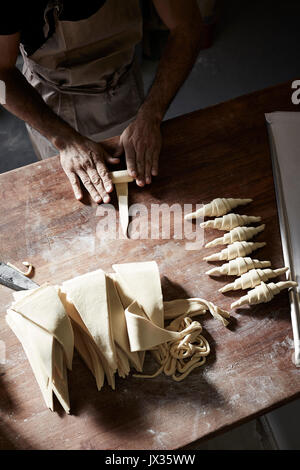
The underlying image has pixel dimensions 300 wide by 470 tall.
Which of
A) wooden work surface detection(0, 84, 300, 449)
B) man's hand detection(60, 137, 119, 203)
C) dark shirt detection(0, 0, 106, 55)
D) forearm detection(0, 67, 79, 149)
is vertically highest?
dark shirt detection(0, 0, 106, 55)

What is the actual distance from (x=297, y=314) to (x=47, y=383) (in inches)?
33.5

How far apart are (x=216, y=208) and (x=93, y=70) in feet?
3.10

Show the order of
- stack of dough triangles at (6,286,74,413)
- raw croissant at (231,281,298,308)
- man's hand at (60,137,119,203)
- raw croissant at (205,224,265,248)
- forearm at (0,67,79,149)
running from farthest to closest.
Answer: forearm at (0,67,79,149) < man's hand at (60,137,119,203) < raw croissant at (205,224,265,248) < raw croissant at (231,281,298,308) < stack of dough triangles at (6,286,74,413)

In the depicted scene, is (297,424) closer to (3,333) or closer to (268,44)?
(3,333)

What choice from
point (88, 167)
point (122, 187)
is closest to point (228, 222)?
point (122, 187)

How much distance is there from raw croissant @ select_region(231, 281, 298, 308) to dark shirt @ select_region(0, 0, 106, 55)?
1.30m

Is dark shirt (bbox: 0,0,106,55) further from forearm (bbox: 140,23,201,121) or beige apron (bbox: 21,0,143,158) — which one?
forearm (bbox: 140,23,201,121)

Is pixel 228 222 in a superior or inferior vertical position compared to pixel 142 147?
inferior

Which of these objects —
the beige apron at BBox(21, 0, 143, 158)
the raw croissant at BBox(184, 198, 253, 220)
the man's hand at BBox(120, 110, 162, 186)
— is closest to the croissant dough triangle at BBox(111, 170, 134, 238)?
the man's hand at BBox(120, 110, 162, 186)

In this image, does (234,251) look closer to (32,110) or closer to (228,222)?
(228,222)

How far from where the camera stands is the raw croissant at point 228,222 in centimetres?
151

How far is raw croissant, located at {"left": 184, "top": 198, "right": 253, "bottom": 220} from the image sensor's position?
1538mm

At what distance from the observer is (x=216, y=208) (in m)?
1.54

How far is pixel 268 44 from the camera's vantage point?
141 inches
